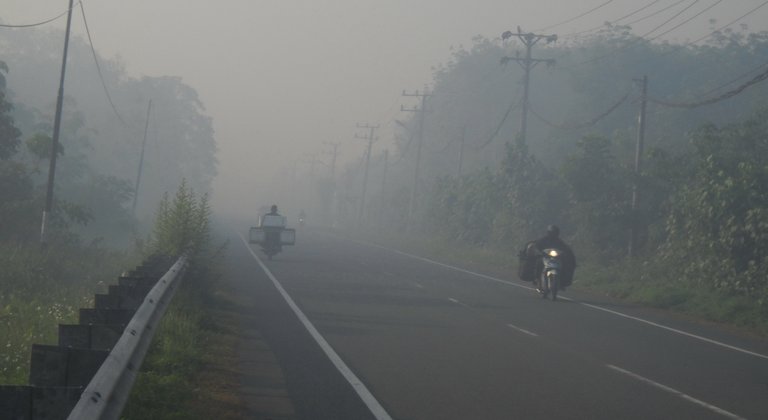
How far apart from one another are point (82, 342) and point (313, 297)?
44.7 ft

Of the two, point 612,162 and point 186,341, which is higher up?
point 612,162

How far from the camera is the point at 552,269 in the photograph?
22.6 meters

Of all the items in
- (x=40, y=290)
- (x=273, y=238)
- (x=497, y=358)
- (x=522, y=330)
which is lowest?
(x=40, y=290)

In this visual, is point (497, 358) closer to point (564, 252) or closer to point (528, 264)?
point (564, 252)

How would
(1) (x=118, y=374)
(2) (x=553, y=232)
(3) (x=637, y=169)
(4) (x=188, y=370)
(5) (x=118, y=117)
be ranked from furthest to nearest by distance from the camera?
(5) (x=118, y=117) → (3) (x=637, y=169) → (2) (x=553, y=232) → (4) (x=188, y=370) → (1) (x=118, y=374)

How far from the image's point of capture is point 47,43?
Answer: 98312 millimetres

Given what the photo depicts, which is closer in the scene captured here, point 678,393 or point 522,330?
point 678,393

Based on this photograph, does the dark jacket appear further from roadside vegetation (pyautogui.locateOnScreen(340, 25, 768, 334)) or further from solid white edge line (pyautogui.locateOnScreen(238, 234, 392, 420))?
solid white edge line (pyautogui.locateOnScreen(238, 234, 392, 420))

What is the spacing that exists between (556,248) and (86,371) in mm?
18214

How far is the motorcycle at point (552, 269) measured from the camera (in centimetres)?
2259

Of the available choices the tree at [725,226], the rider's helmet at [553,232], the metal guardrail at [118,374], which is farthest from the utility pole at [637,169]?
the metal guardrail at [118,374]

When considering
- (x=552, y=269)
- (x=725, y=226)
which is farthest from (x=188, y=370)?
(x=725, y=226)

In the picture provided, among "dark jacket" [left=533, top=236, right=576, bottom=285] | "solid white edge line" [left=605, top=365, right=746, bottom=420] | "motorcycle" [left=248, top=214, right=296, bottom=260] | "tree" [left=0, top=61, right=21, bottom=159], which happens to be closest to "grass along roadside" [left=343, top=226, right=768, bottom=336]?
"dark jacket" [left=533, top=236, right=576, bottom=285]

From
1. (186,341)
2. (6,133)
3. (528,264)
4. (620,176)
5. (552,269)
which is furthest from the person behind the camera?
(620,176)
